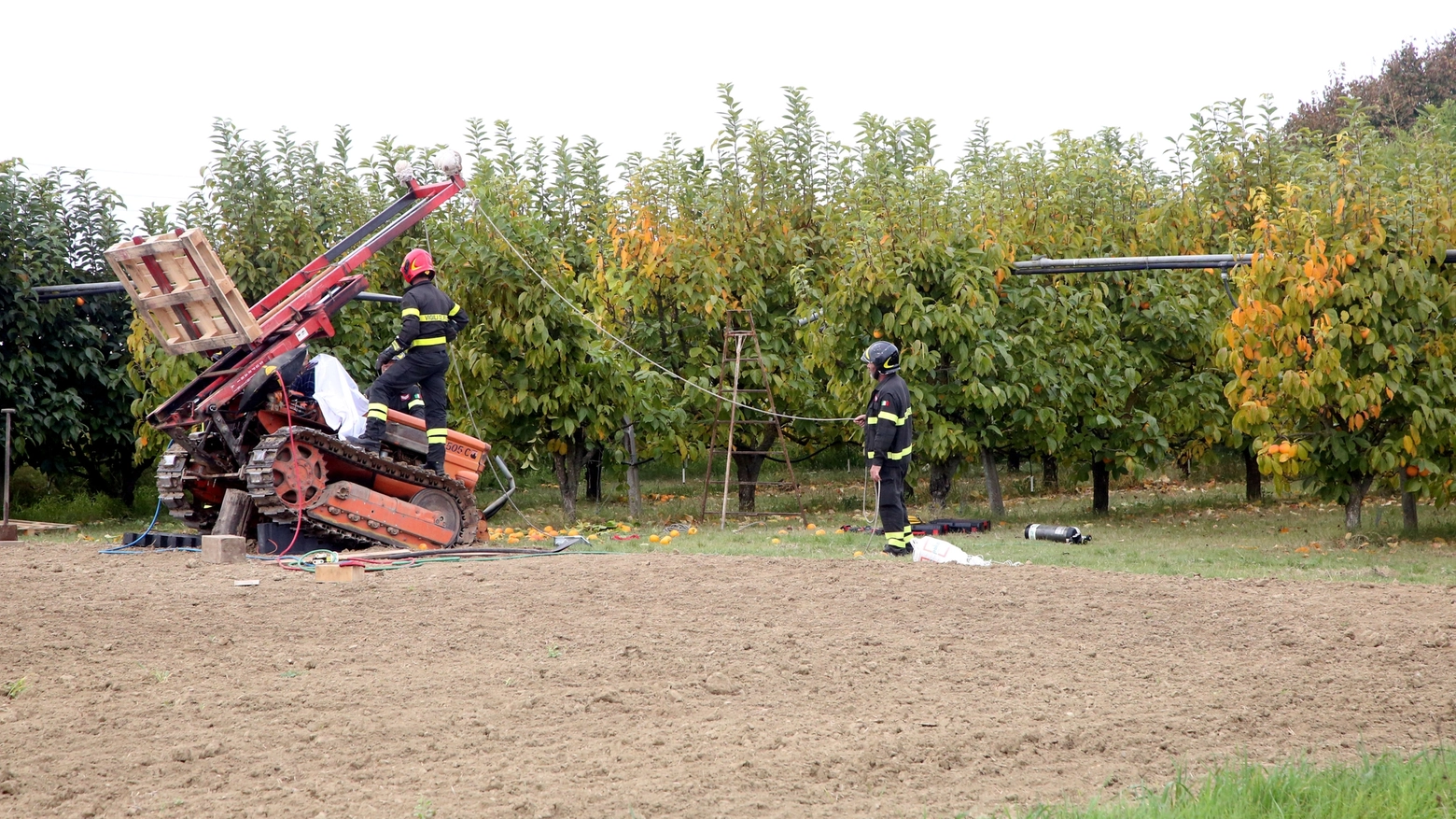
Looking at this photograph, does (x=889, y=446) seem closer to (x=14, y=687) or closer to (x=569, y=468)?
(x=569, y=468)

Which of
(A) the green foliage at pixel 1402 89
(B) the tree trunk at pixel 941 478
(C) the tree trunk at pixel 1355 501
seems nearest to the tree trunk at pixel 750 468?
(B) the tree trunk at pixel 941 478

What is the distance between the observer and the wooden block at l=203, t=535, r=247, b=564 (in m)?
10.2

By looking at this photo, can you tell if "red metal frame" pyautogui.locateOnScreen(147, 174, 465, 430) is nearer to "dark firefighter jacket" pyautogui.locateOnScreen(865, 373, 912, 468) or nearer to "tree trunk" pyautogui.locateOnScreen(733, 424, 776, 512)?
"dark firefighter jacket" pyautogui.locateOnScreen(865, 373, 912, 468)

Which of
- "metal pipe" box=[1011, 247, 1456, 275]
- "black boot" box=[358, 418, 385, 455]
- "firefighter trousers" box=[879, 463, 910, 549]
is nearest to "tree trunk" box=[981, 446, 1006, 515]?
"metal pipe" box=[1011, 247, 1456, 275]

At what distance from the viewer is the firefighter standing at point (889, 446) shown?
11.5 metres

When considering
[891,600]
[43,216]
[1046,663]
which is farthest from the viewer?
[43,216]

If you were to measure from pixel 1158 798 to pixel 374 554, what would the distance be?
23.8 ft

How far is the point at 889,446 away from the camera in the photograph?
11.7 metres

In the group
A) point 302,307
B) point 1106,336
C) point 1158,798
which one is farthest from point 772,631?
point 1106,336

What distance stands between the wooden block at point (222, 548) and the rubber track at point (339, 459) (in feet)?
1.48

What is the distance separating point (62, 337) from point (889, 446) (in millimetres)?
12534

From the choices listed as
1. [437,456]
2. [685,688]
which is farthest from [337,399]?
[685,688]

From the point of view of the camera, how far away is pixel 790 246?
18.9 meters

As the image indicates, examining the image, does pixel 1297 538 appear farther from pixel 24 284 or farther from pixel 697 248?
pixel 24 284
